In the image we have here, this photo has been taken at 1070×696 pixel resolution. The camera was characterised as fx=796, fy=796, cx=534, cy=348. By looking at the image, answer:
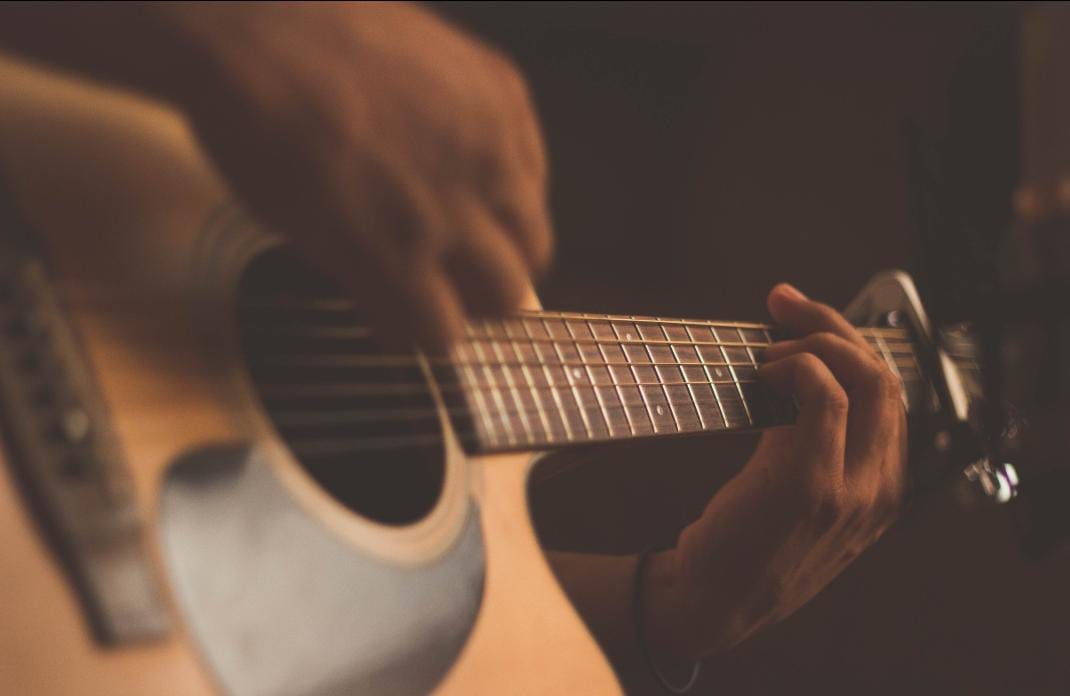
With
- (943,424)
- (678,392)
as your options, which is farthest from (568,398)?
(943,424)

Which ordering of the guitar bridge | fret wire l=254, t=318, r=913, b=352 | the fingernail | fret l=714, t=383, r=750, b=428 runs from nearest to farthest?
the guitar bridge
fret wire l=254, t=318, r=913, b=352
fret l=714, t=383, r=750, b=428
the fingernail

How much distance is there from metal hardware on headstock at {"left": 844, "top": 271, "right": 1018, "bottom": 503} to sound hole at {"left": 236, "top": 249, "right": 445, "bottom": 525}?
1.75ft

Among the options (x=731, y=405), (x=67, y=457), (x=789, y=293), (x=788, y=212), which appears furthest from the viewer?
(x=788, y=212)

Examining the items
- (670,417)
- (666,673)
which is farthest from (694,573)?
(670,417)

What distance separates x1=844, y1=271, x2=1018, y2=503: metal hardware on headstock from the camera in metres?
0.75

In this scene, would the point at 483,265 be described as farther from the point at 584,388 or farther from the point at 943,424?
the point at 943,424

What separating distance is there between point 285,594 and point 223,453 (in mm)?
64

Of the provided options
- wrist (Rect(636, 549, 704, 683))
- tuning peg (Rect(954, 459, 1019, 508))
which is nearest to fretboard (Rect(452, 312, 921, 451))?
wrist (Rect(636, 549, 704, 683))

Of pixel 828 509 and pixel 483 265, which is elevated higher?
pixel 483 265

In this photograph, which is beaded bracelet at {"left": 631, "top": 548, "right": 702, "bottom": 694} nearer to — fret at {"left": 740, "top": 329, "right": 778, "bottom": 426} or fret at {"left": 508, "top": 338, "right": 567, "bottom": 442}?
fret at {"left": 740, "top": 329, "right": 778, "bottom": 426}

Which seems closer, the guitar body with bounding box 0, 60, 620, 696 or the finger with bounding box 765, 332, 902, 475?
the guitar body with bounding box 0, 60, 620, 696

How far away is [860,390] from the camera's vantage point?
2.13ft

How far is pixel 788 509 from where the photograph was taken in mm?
631

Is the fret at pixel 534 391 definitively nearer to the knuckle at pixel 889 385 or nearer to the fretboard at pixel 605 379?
the fretboard at pixel 605 379
